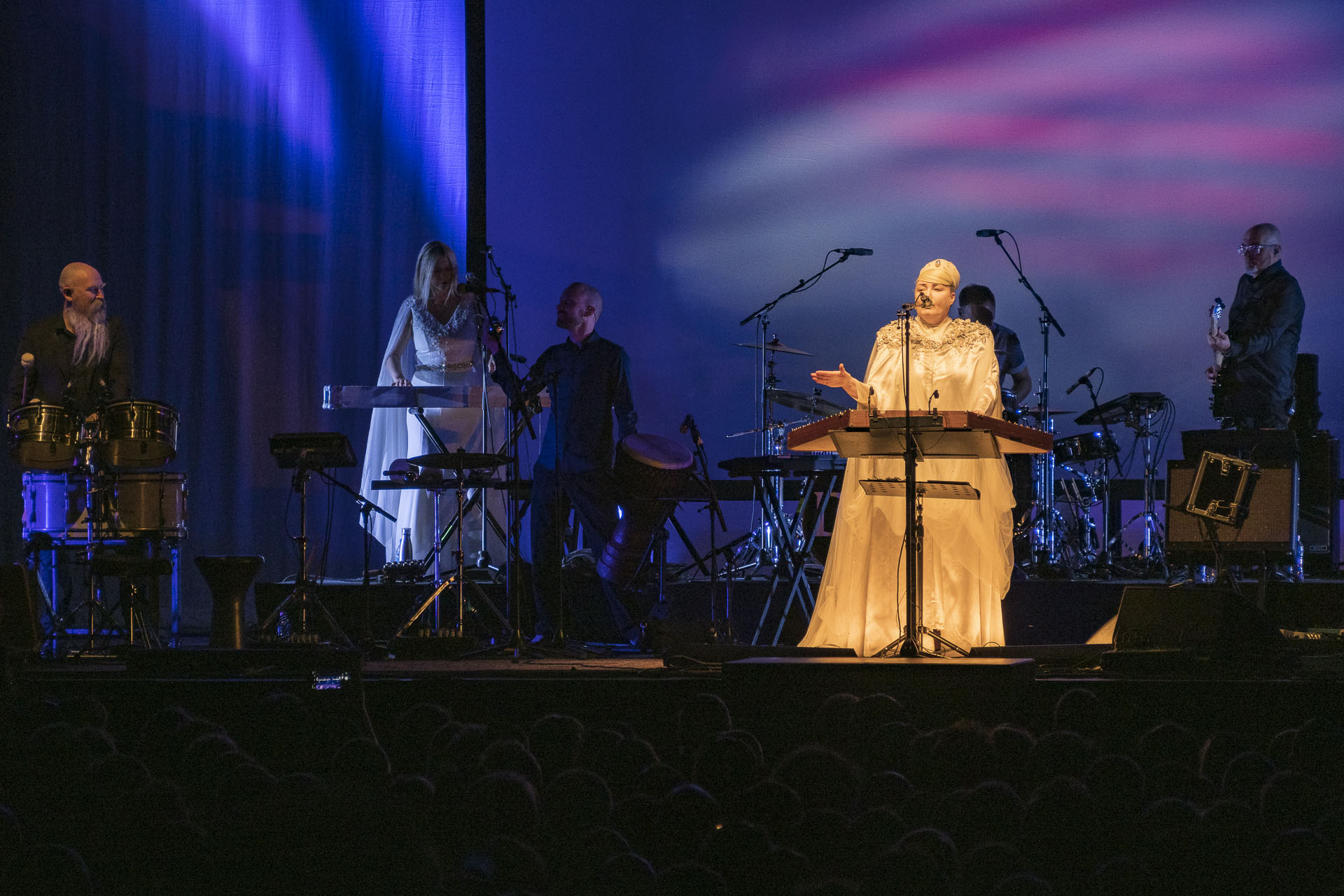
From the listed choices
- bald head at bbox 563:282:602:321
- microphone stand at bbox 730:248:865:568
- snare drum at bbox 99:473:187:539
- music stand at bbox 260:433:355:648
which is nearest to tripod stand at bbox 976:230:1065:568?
microphone stand at bbox 730:248:865:568

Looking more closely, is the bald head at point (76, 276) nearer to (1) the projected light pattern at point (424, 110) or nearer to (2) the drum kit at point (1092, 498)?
(1) the projected light pattern at point (424, 110)

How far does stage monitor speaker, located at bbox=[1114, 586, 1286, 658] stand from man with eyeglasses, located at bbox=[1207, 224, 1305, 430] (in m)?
3.27

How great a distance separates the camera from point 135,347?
28.7 feet

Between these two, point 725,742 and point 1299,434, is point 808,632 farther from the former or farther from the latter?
point 1299,434

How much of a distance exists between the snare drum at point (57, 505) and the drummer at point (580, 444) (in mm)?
2325

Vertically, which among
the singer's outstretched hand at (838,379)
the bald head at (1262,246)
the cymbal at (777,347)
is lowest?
the singer's outstretched hand at (838,379)

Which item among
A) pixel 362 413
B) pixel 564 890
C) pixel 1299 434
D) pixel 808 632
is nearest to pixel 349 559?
pixel 362 413

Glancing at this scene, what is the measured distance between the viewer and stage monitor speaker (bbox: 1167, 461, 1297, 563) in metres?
7.27

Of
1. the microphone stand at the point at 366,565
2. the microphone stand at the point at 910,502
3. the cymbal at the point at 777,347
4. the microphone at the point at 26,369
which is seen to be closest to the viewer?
the microphone stand at the point at 910,502

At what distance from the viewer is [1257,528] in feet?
24.0

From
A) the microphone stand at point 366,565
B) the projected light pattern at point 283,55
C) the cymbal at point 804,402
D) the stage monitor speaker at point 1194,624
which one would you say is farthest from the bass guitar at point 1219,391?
the projected light pattern at point 283,55

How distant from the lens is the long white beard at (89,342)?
6867mm

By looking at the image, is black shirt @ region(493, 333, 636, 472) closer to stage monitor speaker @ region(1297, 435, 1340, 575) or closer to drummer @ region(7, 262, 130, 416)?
drummer @ region(7, 262, 130, 416)

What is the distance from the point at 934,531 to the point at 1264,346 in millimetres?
3327
